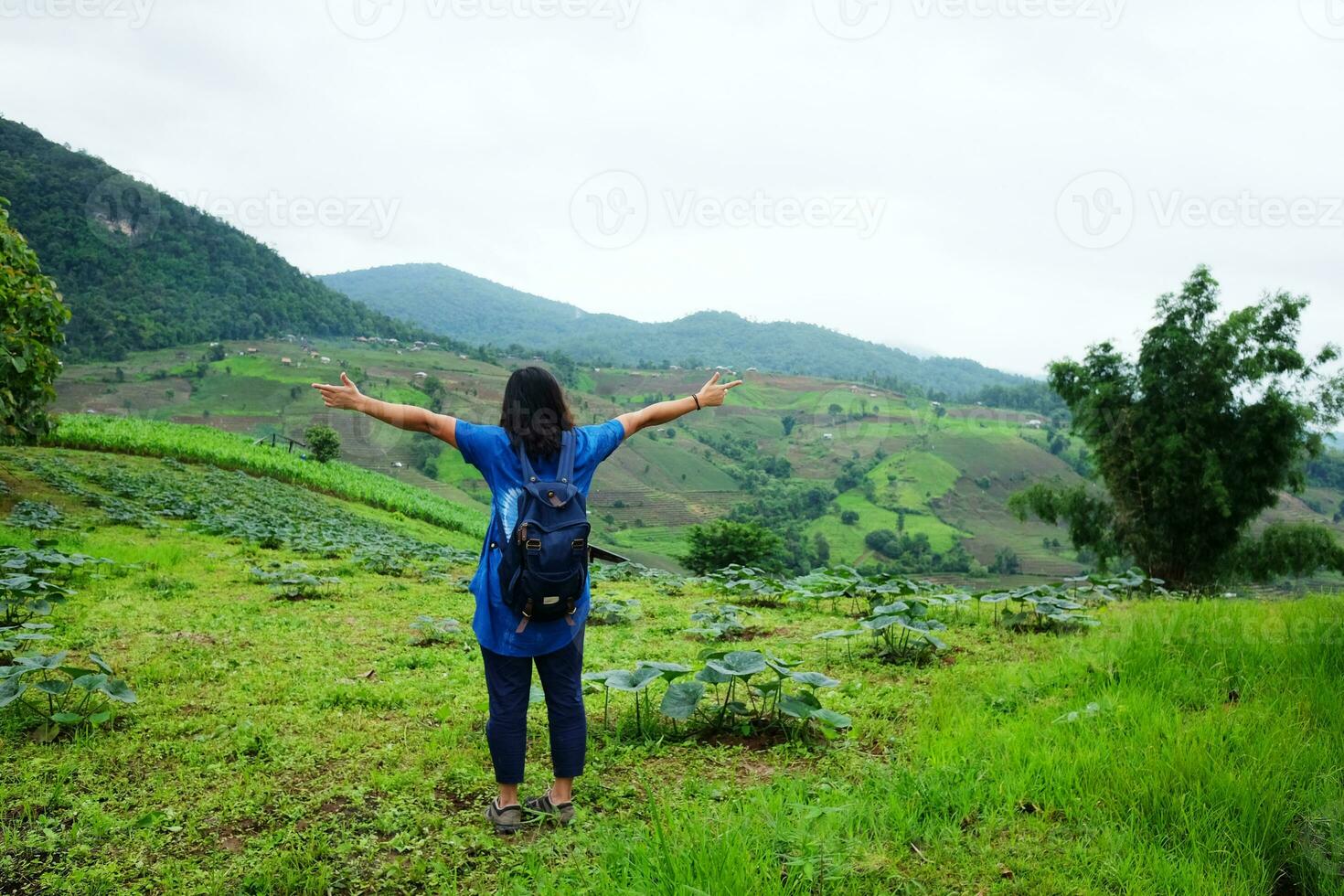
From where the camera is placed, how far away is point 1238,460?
2041cm

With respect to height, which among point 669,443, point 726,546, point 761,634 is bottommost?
point 669,443

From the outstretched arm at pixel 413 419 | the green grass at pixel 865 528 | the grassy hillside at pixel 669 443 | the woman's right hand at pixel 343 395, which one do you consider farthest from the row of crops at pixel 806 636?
the green grass at pixel 865 528

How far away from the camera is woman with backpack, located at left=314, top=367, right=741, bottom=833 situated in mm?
3055

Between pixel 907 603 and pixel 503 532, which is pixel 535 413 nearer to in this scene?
pixel 503 532

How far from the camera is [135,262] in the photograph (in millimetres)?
94812

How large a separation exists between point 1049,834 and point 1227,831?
0.60 m

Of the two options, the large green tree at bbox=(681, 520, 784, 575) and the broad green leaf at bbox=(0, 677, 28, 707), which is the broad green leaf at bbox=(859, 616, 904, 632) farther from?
the large green tree at bbox=(681, 520, 784, 575)

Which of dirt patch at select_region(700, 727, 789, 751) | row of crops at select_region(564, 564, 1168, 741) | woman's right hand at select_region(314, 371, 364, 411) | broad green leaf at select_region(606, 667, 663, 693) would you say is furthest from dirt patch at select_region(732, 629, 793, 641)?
woman's right hand at select_region(314, 371, 364, 411)

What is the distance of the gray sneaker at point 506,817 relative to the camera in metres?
3.25

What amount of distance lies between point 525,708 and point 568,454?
44.3 inches

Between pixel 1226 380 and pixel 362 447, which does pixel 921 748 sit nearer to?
pixel 1226 380

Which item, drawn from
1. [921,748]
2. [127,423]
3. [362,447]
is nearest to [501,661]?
[921,748]

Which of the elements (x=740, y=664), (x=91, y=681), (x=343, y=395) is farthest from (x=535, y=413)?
(x=91, y=681)

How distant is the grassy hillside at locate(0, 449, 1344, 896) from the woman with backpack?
0.30 metres
